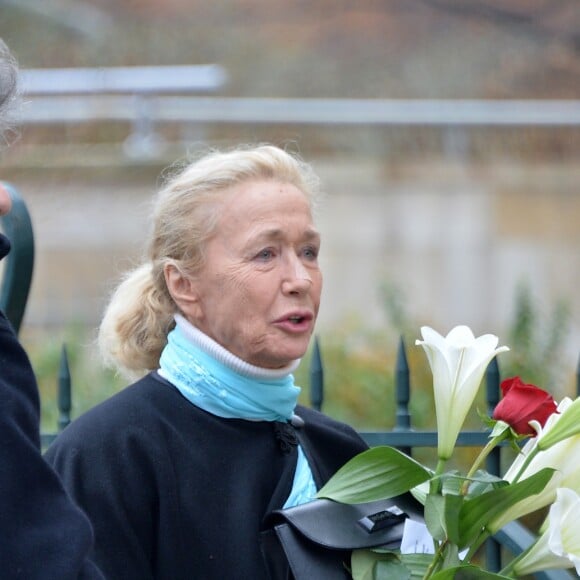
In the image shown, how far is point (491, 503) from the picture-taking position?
1.85 m

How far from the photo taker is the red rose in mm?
1903

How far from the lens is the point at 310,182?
2.58 meters

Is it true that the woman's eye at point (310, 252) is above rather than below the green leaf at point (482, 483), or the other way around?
above

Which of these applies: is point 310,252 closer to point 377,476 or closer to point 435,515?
point 377,476

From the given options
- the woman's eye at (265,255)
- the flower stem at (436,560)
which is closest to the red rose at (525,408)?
the flower stem at (436,560)

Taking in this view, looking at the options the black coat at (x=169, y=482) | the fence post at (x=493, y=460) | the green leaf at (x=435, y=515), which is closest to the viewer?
the green leaf at (x=435, y=515)

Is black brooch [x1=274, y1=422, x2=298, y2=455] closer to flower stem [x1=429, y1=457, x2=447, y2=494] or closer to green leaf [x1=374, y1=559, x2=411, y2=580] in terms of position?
green leaf [x1=374, y1=559, x2=411, y2=580]

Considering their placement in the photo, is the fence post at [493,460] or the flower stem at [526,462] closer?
the flower stem at [526,462]

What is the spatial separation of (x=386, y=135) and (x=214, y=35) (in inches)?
54.0

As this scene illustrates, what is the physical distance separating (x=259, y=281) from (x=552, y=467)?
2.27 feet

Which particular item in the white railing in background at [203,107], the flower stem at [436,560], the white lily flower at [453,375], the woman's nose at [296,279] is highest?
the white railing in background at [203,107]

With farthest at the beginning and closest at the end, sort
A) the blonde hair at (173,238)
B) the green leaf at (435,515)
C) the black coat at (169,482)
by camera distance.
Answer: the blonde hair at (173,238) < the black coat at (169,482) < the green leaf at (435,515)

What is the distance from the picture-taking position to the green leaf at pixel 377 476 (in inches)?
76.1

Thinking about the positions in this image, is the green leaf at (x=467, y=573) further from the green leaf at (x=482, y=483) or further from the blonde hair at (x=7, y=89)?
the blonde hair at (x=7, y=89)
